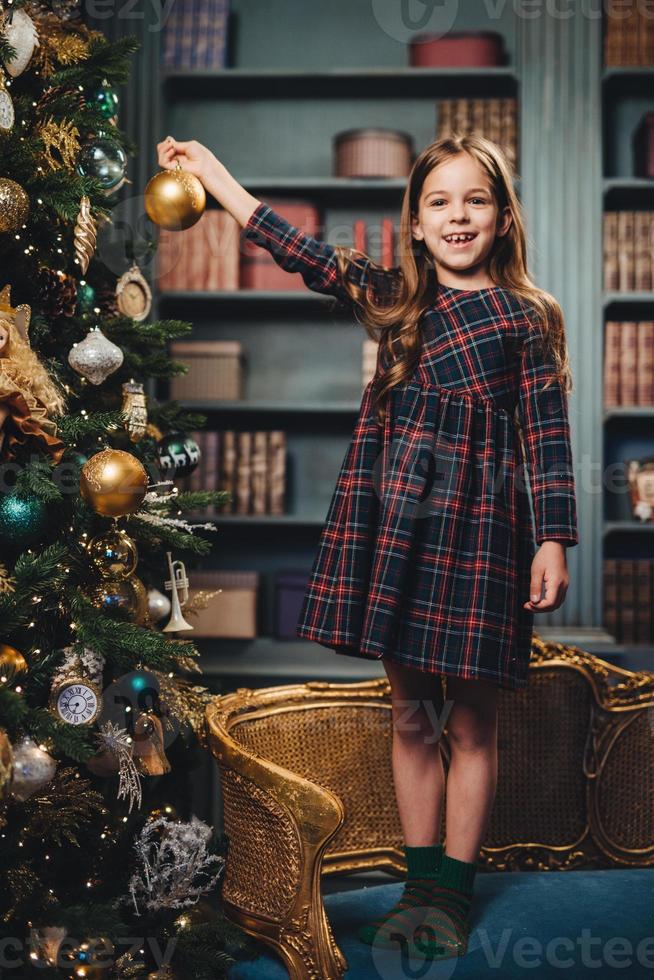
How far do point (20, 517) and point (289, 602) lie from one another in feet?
5.78

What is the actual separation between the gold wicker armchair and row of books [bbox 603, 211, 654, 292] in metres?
1.47

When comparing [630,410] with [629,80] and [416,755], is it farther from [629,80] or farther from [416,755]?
[416,755]

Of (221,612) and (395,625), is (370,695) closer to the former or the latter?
(395,625)

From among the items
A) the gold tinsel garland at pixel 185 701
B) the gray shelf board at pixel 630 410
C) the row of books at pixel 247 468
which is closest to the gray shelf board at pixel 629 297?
the gray shelf board at pixel 630 410

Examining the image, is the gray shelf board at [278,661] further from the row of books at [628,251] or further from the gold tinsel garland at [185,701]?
the row of books at [628,251]

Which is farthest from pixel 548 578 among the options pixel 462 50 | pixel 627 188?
pixel 462 50

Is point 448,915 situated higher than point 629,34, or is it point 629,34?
point 629,34

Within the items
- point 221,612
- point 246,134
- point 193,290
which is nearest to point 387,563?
point 221,612

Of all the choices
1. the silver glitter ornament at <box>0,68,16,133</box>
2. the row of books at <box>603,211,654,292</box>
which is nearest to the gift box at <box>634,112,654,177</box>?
the row of books at <box>603,211,654,292</box>

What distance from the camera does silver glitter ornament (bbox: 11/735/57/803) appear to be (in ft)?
3.92

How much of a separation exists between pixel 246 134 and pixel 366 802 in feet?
7.68

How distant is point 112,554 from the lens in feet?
4.69

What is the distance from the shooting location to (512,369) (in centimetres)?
156

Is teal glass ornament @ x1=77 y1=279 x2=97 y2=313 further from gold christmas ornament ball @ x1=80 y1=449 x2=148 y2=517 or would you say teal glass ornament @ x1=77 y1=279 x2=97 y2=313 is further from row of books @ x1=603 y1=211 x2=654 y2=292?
row of books @ x1=603 y1=211 x2=654 y2=292
